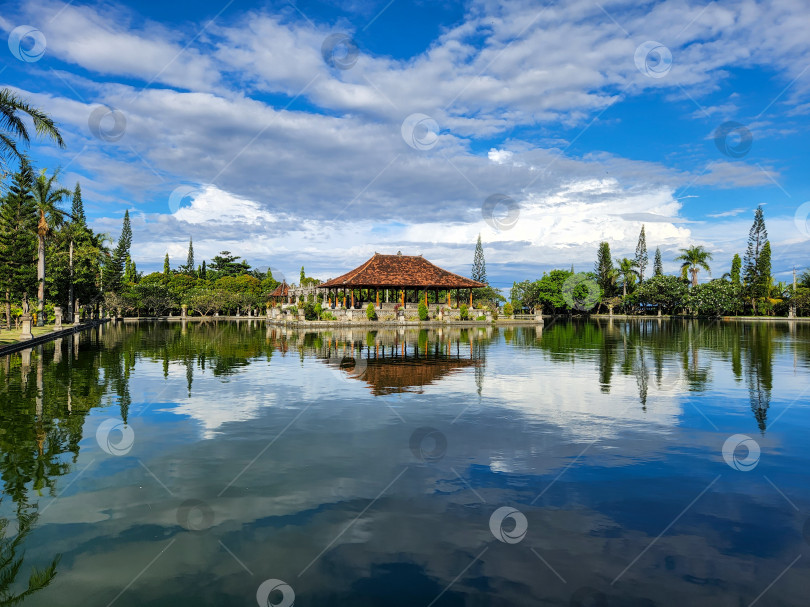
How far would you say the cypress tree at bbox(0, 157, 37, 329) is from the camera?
3522 centimetres

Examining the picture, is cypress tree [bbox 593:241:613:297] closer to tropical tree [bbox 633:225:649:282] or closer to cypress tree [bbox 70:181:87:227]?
tropical tree [bbox 633:225:649:282]

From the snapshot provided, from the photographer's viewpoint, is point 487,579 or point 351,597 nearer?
point 351,597

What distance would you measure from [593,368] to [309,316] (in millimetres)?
36704

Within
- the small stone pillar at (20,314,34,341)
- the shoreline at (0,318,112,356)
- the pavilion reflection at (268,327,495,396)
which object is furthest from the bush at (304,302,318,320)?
the small stone pillar at (20,314,34,341)

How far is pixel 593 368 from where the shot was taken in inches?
736

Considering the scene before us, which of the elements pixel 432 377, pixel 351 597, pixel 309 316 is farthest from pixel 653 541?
pixel 309 316

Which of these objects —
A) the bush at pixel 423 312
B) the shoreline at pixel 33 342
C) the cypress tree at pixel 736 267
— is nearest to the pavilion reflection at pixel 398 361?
the shoreline at pixel 33 342

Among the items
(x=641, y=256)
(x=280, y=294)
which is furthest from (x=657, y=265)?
(x=280, y=294)

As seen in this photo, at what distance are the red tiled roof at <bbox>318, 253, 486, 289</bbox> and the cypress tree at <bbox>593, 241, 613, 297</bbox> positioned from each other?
35.6 metres

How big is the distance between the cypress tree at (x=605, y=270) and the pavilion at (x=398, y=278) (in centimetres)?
3574

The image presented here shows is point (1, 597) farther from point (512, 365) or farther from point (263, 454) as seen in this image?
point (512, 365)

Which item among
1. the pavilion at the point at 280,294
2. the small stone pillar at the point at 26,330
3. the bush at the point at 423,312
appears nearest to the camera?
the small stone pillar at the point at 26,330

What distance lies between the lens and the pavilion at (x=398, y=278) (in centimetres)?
5378

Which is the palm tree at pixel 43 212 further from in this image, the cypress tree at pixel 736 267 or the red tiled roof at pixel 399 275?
the cypress tree at pixel 736 267
